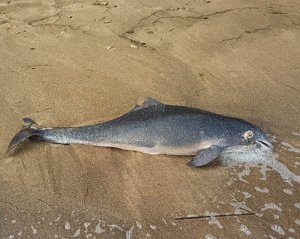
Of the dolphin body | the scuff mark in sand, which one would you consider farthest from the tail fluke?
the scuff mark in sand

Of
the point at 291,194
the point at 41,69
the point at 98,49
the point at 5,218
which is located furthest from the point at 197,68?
the point at 5,218

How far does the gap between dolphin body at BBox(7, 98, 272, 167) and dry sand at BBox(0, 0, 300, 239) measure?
0.10 m

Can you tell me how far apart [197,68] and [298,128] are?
1.55 meters

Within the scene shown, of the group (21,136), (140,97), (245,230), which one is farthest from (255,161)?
(21,136)

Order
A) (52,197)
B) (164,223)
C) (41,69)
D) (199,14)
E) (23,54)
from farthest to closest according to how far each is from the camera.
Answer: (199,14), (23,54), (41,69), (52,197), (164,223)

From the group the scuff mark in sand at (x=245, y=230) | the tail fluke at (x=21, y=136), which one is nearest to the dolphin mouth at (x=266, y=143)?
the scuff mark in sand at (x=245, y=230)

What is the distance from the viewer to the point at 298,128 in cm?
404

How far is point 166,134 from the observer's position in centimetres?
363

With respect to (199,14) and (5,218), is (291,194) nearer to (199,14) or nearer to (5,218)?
(5,218)

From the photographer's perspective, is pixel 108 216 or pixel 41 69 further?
pixel 41 69

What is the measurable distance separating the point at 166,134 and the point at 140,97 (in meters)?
1.00

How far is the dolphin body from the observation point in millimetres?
3621

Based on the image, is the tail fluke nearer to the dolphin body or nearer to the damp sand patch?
the dolphin body

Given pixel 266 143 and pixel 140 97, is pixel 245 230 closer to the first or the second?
pixel 266 143
